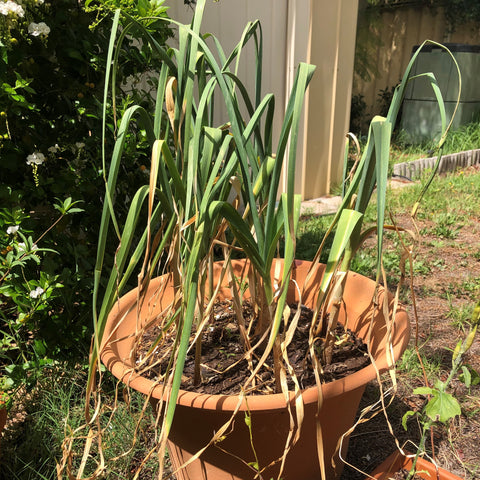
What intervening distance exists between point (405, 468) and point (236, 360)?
18.4 inches

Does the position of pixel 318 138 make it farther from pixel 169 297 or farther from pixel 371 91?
pixel 371 91

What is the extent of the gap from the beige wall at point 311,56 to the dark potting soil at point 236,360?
1950 mm

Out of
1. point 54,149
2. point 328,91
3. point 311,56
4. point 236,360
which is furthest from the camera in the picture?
point 328,91

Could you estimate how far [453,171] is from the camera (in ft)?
14.0

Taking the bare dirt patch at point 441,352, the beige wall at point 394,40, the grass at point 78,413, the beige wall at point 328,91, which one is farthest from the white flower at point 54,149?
the beige wall at point 394,40

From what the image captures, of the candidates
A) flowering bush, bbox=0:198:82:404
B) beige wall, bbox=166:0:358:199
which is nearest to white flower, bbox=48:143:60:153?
flowering bush, bbox=0:198:82:404

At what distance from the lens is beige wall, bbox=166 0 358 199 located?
2.71 m

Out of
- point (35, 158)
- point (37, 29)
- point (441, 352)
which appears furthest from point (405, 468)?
point (37, 29)

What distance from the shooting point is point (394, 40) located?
5.79 meters

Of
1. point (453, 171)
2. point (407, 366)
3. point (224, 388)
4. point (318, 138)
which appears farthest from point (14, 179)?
point (453, 171)

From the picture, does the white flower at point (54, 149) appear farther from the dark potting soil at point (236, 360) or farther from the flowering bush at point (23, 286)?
the dark potting soil at point (236, 360)

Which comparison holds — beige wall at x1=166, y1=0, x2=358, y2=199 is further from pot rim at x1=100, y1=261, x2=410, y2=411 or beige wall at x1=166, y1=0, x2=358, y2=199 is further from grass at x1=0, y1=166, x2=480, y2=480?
pot rim at x1=100, y1=261, x2=410, y2=411

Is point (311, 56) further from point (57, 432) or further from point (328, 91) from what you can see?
point (57, 432)

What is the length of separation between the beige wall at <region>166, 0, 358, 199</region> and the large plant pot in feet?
6.88
